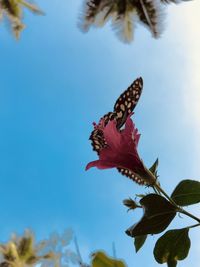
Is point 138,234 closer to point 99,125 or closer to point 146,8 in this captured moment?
point 99,125

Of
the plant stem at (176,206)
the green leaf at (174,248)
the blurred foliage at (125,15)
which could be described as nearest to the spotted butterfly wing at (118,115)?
the plant stem at (176,206)

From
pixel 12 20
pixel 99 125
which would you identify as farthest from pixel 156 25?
pixel 99 125

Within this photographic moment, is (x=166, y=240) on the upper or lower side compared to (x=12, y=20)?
lower


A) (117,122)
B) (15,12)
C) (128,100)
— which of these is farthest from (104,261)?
(15,12)

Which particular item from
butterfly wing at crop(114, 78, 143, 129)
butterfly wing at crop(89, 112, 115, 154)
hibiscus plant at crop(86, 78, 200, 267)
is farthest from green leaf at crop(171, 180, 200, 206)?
butterfly wing at crop(114, 78, 143, 129)

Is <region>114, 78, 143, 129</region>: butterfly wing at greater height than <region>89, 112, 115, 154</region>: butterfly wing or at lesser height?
greater

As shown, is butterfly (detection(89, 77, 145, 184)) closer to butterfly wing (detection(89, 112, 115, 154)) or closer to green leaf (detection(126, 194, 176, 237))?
butterfly wing (detection(89, 112, 115, 154))

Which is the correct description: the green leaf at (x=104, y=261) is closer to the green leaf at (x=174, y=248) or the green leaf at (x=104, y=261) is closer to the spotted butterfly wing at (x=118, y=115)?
the green leaf at (x=174, y=248)
